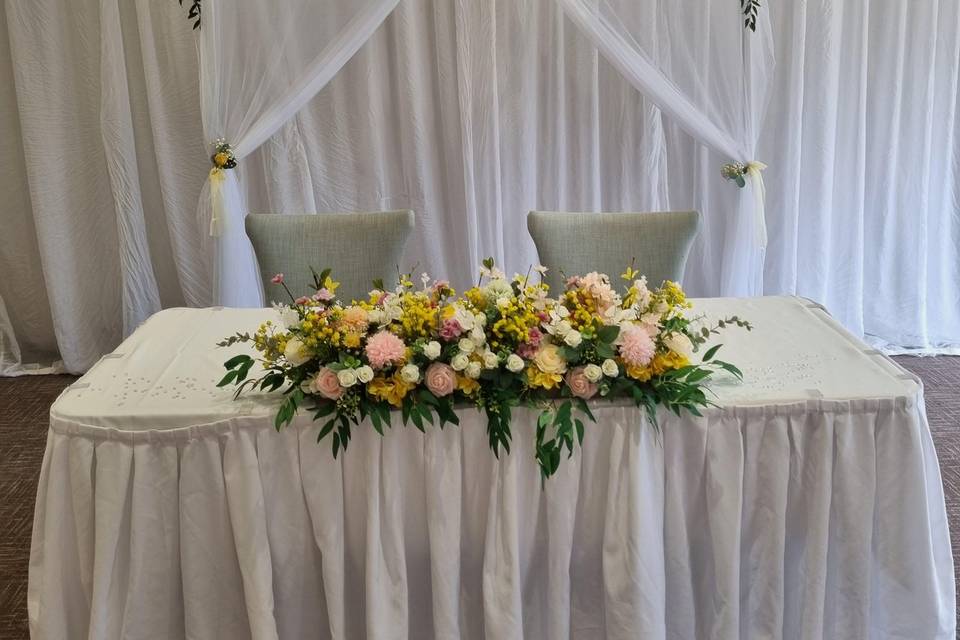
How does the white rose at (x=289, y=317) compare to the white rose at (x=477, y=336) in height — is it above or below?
above

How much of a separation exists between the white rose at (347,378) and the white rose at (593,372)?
1.34 feet

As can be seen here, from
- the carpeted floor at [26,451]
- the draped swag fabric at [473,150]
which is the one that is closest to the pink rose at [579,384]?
the carpeted floor at [26,451]

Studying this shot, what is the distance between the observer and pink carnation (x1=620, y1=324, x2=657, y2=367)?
168cm

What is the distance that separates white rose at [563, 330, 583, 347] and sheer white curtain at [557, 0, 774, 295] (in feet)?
6.08

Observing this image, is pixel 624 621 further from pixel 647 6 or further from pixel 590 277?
pixel 647 6

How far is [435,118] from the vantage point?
3.73m

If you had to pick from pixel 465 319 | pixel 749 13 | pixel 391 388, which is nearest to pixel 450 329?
pixel 465 319

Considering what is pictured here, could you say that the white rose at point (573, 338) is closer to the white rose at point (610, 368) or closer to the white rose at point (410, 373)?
the white rose at point (610, 368)

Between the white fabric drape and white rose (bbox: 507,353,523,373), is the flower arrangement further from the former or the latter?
the white fabric drape

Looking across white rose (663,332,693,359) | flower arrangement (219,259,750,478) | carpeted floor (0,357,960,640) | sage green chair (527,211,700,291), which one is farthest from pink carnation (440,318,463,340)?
carpeted floor (0,357,960,640)

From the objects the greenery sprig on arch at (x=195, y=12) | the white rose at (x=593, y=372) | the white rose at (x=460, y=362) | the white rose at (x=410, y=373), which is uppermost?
the greenery sprig on arch at (x=195, y=12)

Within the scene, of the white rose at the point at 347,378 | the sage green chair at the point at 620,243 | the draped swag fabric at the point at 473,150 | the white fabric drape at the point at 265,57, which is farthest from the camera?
the draped swag fabric at the point at 473,150

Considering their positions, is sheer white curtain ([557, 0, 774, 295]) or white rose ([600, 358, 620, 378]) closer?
white rose ([600, 358, 620, 378])

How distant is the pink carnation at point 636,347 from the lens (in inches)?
66.1
